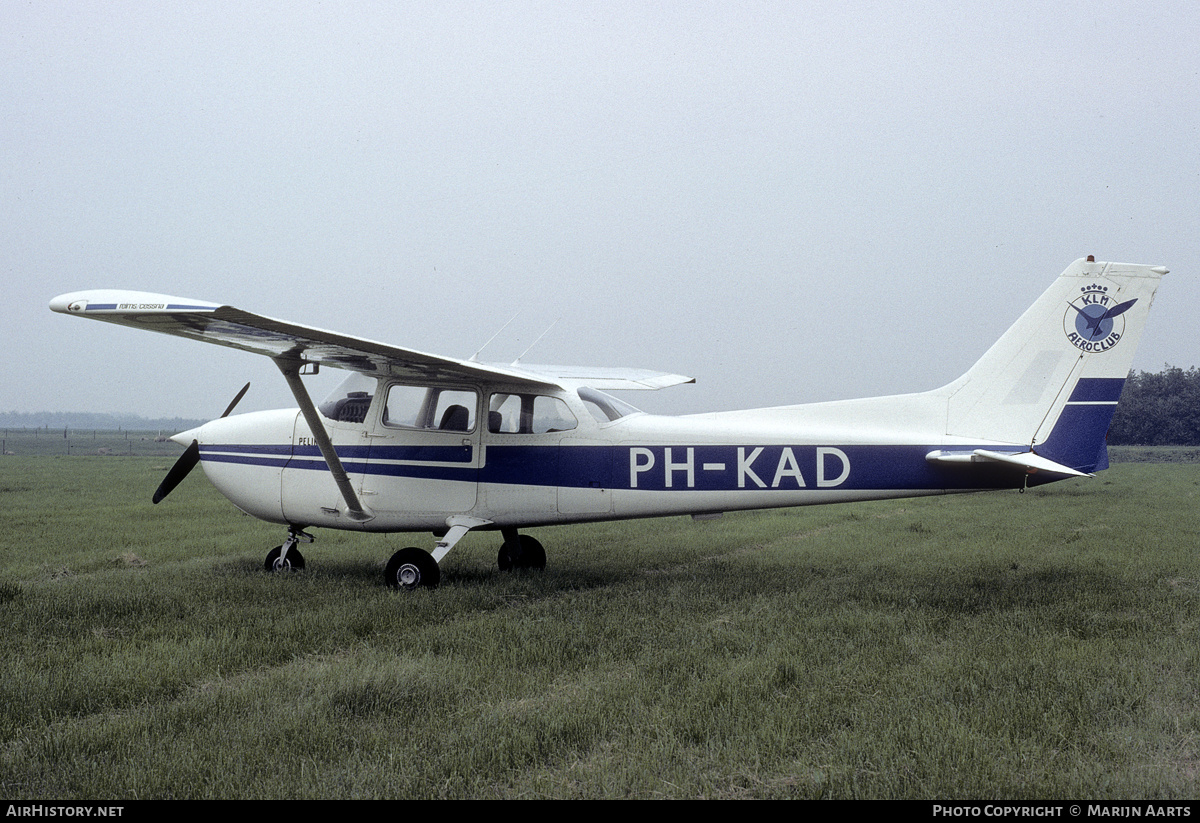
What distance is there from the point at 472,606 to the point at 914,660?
374cm

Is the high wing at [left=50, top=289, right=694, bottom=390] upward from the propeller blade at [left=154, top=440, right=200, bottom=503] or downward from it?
upward

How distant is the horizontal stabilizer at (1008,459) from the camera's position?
24.5 feet

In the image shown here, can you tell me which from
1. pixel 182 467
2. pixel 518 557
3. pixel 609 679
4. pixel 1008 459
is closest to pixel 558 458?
pixel 518 557

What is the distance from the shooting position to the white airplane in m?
7.87

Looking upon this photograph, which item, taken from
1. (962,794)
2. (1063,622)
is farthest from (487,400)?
(962,794)

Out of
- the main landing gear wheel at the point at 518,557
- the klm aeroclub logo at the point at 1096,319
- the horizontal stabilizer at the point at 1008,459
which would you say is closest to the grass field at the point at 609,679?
the main landing gear wheel at the point at 518,557

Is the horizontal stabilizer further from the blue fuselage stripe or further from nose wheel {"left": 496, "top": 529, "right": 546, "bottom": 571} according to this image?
nose wheel {"left": 496, "top": 529, "right": 546, "bottom": 571}

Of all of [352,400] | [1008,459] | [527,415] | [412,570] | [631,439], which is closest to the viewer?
[1008,459]

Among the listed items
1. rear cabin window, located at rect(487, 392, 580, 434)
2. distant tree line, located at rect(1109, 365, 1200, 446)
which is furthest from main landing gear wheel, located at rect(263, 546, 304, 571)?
distant tree line, located at rect(1109, 365, 1200, 446)

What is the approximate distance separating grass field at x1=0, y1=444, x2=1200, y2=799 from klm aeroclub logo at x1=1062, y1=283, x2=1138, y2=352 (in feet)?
7.74

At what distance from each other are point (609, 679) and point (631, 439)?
3.65m

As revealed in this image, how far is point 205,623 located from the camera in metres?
6.46

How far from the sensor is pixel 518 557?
9578 millimetres

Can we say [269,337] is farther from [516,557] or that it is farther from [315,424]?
[516,557]
